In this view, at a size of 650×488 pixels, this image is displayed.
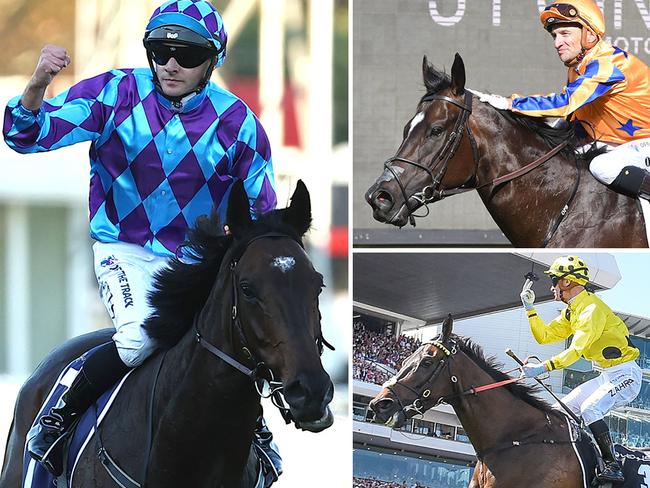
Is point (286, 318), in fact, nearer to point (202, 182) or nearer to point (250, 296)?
point (250, 296)

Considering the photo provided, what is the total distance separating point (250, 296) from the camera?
8.42 feet

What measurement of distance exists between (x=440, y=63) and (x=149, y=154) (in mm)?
2903

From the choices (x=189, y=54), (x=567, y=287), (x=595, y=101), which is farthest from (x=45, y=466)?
(x=567, y=287)

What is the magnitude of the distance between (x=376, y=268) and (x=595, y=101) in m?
1.56

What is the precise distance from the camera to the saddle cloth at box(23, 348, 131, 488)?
120 inches

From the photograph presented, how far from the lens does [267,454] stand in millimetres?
3127

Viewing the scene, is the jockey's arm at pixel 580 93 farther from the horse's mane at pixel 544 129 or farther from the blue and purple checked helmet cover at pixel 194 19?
the blue and purple checked helmet cover at pixel 194 19

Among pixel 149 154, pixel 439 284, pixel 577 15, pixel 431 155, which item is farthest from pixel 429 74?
pixel 149 154

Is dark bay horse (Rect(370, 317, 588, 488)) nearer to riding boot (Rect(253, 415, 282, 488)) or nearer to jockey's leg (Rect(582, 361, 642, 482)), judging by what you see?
jockey's leg (Rect(582, 361, 642, 482))

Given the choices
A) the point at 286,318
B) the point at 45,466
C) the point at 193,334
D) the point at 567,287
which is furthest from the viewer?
the point at 567,287

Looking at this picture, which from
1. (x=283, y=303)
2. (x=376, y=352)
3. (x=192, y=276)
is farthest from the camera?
(x=376, y=352)

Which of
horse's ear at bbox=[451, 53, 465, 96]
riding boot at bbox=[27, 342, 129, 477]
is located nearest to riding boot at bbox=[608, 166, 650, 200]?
horse's ear at bbox=[451, 53, 465, 96]

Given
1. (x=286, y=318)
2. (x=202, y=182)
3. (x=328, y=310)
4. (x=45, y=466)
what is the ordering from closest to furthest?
(x=286, y=318)
(x=45, y=466)
(x=202, y=182)
(x=328, y=310)

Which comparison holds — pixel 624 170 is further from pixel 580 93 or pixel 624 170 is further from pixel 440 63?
pixel 440 63
